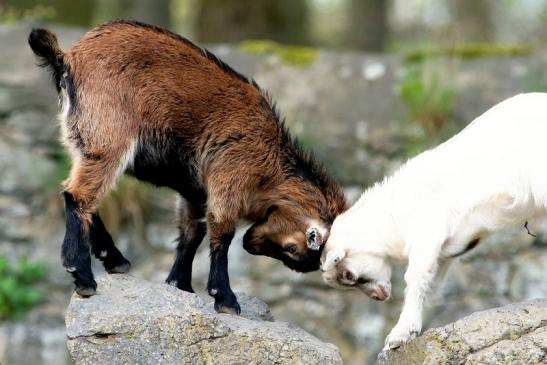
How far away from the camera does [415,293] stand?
6.50m


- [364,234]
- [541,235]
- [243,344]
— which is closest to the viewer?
[243,344]

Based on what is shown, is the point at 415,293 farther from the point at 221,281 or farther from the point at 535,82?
the point at 535,82

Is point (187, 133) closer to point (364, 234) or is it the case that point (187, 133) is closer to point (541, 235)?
point (364, 234)

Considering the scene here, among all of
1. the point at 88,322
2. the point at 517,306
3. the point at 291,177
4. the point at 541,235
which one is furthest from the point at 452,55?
the point at 88,322

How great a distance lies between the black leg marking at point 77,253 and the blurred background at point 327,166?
3725 mm

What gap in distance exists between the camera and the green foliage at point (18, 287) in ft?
33.7

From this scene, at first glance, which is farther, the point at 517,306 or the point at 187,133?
the point at 187,133

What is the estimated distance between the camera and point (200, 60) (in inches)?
287

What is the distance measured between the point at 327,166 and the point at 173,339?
4.53 metres

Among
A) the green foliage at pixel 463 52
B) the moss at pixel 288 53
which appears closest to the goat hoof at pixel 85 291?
the moss at pixel 288 53

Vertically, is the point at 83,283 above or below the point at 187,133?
below

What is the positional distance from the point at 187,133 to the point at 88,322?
57.8 inches

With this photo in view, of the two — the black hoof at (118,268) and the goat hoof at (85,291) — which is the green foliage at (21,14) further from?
the goat hoof at (85,291)

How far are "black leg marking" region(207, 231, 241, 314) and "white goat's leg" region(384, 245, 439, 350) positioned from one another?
992mm
